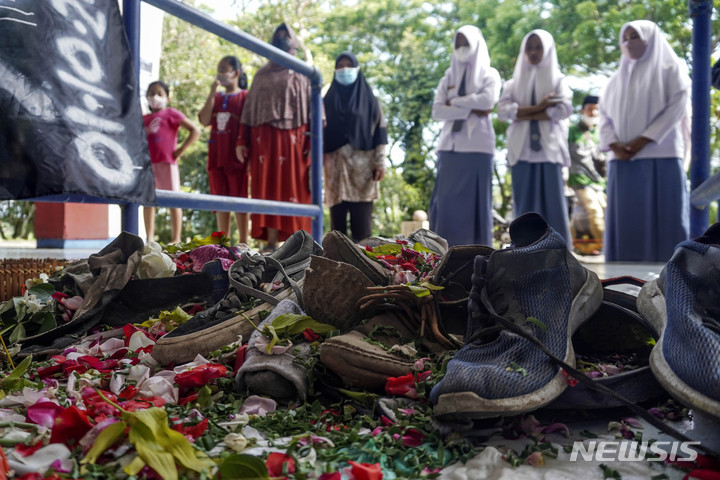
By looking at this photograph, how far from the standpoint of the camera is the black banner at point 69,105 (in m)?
2.01

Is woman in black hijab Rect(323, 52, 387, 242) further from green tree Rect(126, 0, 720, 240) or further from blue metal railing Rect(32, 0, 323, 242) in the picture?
green tree Rect(126, 0, 720, 240)

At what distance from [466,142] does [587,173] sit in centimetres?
351

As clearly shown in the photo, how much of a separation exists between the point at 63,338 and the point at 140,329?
6.7 inches

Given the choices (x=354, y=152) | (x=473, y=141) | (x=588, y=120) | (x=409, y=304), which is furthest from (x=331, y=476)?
(x=588, y=120)

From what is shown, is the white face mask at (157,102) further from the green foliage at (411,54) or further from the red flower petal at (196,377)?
the green foliage at (411,54)

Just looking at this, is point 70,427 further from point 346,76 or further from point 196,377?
point 346,76

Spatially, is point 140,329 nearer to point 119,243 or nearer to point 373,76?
point 119,243

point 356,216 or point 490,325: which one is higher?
point 356,216

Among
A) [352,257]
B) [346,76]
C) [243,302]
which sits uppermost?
[346,76]

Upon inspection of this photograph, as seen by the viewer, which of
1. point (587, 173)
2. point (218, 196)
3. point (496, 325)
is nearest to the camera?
point (496, 325)

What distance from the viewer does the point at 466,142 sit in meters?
4.79

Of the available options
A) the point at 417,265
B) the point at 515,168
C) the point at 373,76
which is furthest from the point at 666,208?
the point at 373,76

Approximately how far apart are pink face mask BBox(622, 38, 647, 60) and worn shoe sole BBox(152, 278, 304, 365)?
3965mm

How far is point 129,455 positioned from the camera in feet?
2.73
